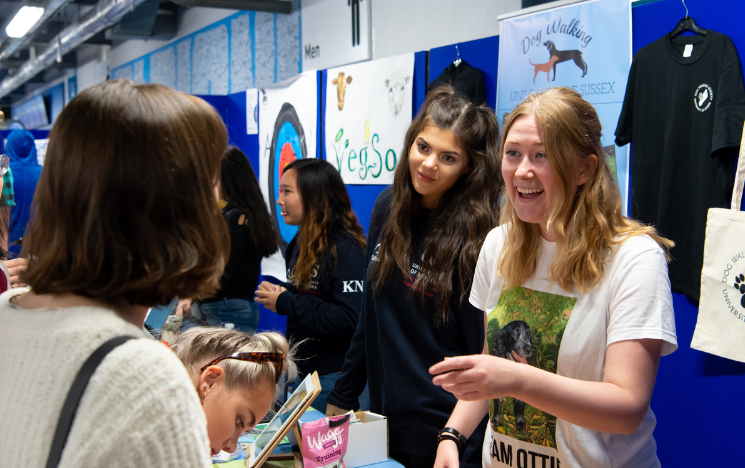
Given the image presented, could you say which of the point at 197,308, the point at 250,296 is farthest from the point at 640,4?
the point at 197,308

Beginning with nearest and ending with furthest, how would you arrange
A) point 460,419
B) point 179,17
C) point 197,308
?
1. point 460,419
2. point 197,308
3. point 179,17

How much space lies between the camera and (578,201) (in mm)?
1297

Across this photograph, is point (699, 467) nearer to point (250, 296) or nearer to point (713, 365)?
point (713, 365)

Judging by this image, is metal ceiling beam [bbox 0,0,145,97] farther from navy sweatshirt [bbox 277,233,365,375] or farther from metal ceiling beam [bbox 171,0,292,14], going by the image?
navy sweatshirt [bbox 277,233,365,375]

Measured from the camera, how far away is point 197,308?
336 cm

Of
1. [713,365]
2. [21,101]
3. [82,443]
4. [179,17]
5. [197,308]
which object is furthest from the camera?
[21,101]

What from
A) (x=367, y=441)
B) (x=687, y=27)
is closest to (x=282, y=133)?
(x=687, y=27)

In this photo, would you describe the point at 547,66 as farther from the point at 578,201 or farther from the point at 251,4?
the point at 251,4

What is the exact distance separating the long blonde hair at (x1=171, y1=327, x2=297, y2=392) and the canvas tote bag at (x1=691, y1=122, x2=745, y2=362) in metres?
1.53

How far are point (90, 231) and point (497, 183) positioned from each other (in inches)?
52.2

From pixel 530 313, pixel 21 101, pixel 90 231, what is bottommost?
pixel 530 313

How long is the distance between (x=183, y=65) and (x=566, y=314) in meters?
7.65

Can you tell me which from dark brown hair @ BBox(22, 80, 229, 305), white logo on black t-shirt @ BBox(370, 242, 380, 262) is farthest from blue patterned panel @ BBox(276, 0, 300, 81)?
dark brown hair @ BBox(22, 80, 229, 305)

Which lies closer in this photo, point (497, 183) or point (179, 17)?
point (497, 183)
